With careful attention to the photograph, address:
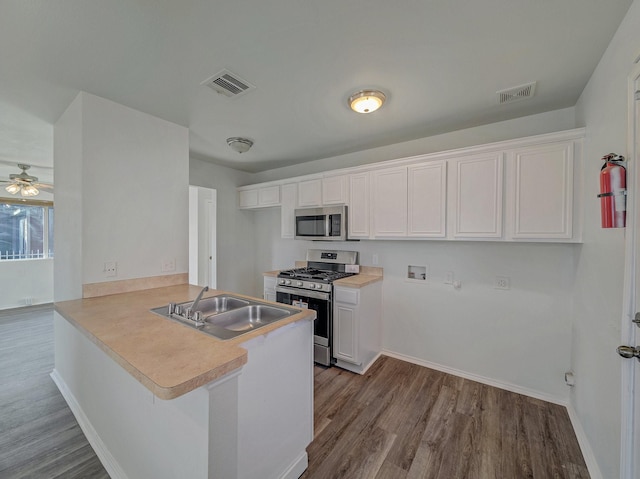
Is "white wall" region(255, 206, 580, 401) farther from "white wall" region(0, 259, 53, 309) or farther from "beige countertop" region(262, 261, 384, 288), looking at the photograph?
"white wall" region(0, 259, 53, 309)

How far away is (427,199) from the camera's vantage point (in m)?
2.60

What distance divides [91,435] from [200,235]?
117 inches

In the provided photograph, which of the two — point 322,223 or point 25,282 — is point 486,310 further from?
point 25,282

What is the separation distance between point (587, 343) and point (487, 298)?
32.0 inches

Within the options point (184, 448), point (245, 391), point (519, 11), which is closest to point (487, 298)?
point (519, 11)

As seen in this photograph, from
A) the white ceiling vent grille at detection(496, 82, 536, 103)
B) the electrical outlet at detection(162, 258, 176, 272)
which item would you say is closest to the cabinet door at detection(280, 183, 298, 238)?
the electrical outlet at detection(162, 258, 176, 272)

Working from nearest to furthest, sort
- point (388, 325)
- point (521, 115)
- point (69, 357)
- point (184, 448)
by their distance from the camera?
point (184, 448)
point (69, 357)
point (521, 115)
point (388, 325)

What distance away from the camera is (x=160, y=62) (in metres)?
1.67

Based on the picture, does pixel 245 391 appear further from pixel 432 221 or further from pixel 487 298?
pixel 487 298

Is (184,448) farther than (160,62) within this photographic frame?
No

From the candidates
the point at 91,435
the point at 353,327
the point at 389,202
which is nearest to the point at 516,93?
the point at 389,202

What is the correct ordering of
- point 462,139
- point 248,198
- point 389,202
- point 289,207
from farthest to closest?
point 248,198 → point 289,207 → point 389,202 → point 462,139

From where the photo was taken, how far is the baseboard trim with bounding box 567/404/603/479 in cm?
155

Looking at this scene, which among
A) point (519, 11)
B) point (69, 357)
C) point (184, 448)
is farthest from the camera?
point (69, 357)
